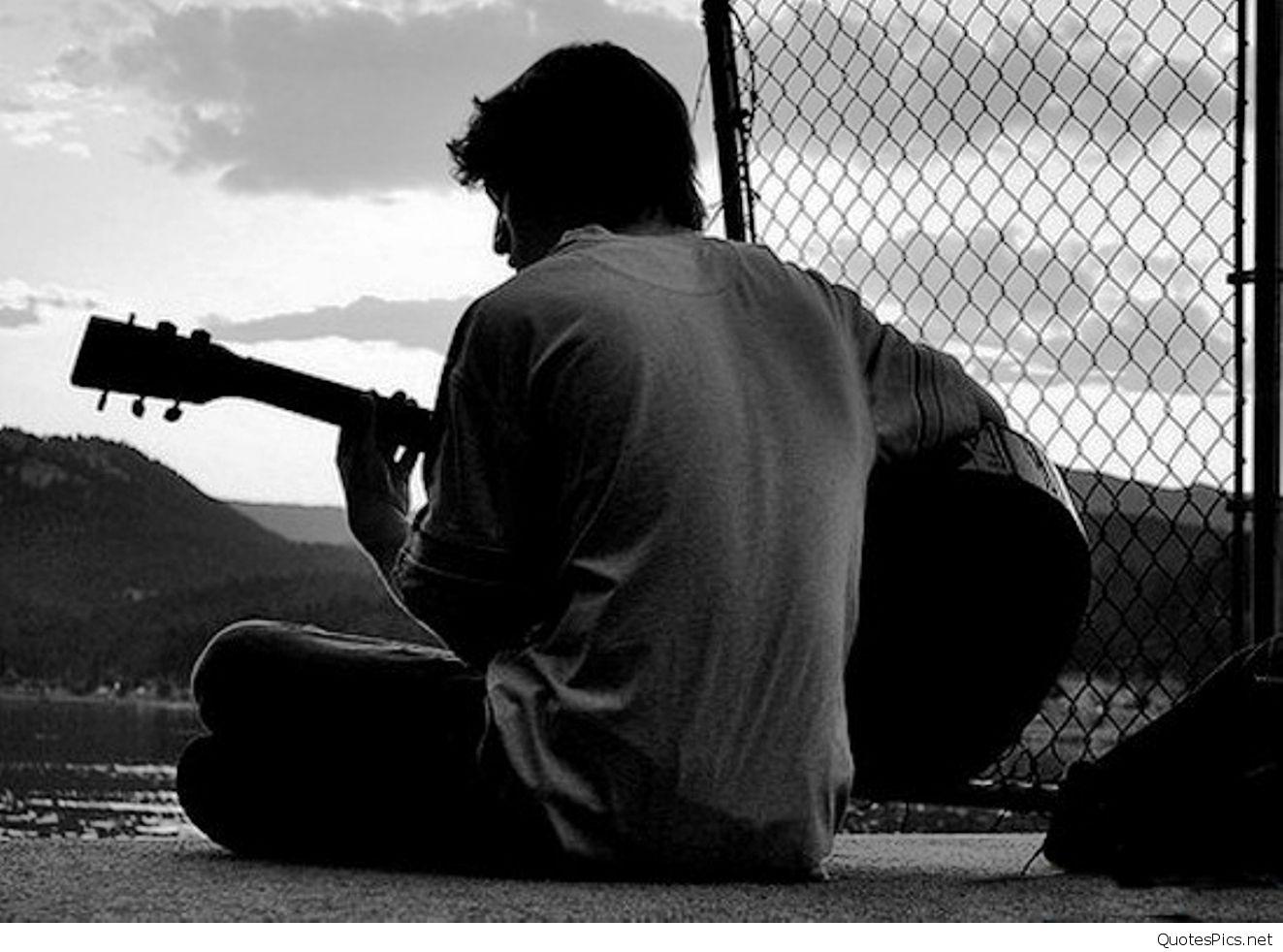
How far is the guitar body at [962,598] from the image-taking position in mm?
2717

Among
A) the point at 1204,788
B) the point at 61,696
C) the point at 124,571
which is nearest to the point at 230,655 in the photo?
the point at 1204,788

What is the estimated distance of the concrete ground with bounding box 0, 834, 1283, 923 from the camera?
1995 mm

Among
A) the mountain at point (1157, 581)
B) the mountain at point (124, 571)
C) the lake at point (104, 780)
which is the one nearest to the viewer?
the mountain at point (1157, 581)

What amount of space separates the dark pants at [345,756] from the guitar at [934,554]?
1.18ft

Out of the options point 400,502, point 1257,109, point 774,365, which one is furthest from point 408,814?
point 1257,109

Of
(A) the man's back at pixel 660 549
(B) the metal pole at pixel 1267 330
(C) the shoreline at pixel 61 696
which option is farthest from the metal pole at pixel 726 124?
(C) the shoreline at pixel 61 696

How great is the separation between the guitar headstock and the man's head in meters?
0.57

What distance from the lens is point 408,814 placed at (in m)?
2.51

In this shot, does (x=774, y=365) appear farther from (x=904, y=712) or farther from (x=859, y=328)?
(x=904, y=712)

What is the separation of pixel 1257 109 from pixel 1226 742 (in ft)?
5.16

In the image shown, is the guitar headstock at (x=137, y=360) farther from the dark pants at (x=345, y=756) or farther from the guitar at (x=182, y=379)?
the dark pants at (x=345, y=756)

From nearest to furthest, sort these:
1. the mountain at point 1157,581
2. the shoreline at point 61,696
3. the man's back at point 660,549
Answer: the man's back at point 660,549 < the mountain at point 1157,581 < the shoreline at point 61,696

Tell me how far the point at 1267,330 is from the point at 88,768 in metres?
82.0

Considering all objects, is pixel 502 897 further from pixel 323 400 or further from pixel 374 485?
pixel 323 400
